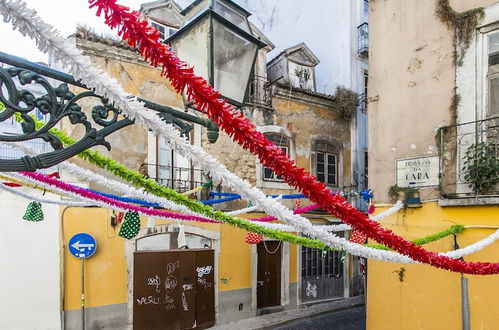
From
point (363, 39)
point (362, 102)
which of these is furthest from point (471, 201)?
point (363, 39)

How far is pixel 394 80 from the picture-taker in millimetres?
6770

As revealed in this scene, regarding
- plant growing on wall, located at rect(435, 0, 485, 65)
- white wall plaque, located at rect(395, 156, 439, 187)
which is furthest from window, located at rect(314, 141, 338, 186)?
plant growing on wall, located at rect(435, 0, 485, 65)

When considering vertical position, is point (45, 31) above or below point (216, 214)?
above

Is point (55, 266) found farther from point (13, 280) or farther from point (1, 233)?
point (1, 233)

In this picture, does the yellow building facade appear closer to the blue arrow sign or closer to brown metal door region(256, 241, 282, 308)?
brown metal door region(256, 241, 282, 308)

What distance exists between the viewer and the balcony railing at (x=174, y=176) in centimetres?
890

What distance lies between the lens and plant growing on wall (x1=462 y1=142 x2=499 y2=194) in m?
5.25

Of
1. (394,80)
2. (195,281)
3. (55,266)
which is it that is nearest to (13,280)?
(55,266)

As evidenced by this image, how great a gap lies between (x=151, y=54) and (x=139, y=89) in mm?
8089

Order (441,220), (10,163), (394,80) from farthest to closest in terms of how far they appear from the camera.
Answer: (394,80) < (441,220) < (10,163)

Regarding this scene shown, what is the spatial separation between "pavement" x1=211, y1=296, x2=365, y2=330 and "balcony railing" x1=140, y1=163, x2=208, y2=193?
3.93 metres

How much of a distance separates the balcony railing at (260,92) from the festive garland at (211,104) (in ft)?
31.0

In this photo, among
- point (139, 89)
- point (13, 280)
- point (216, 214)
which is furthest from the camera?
point (139, 89)

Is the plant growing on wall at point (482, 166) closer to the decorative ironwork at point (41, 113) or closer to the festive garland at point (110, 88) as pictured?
the festive garland at point (110, 88)
